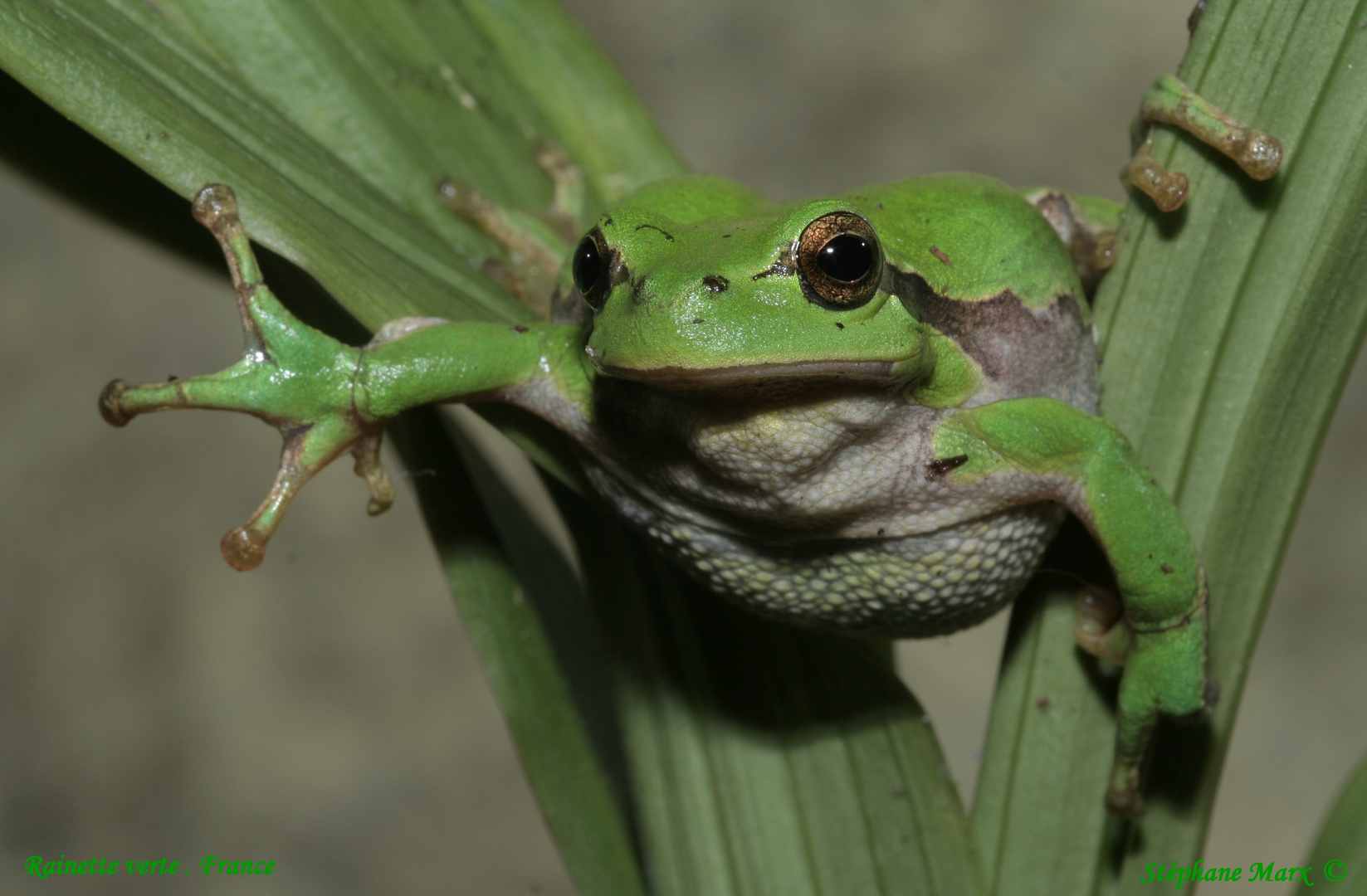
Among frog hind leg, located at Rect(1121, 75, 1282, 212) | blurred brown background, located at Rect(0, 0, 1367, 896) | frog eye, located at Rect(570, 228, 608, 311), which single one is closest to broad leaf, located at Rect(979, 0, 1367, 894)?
frog hind leg, located at Rect(1121, 75, 1282, 212)

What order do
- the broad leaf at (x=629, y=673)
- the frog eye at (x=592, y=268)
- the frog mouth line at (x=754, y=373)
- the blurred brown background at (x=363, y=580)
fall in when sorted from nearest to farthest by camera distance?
1. the frog mouth line at (x=754, y=373)
2. the frog eye at (x=592, y=268)
3. the broad leaf at (x=629, y=673)
4. the blurred brown background at (x=363, y=580)

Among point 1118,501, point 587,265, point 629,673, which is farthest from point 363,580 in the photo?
point 1118,501

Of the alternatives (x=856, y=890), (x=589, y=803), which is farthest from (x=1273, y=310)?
(x=589, y=803)

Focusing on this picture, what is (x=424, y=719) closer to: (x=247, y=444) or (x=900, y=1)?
(x=247, y=444)

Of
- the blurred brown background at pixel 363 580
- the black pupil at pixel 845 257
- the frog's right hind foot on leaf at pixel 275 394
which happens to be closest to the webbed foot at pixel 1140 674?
the black pupil at pixel 845 257

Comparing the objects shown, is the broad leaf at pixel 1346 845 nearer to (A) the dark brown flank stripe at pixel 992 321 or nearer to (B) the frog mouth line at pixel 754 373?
(A) the dark brown flank stripe at pixel 992 321

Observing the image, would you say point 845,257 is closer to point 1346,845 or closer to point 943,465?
point 943,465
